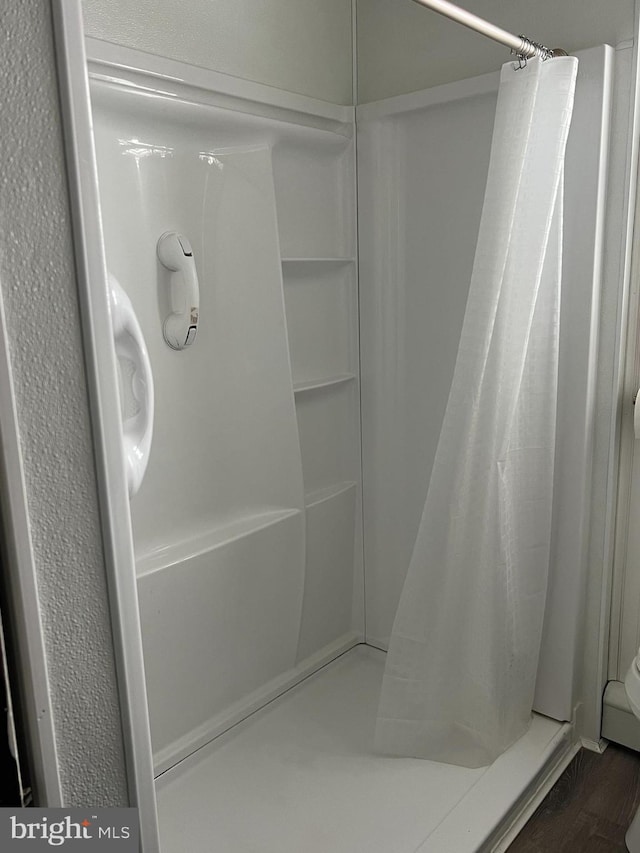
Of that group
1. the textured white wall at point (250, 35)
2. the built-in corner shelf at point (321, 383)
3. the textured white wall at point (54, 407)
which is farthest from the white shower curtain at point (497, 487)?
the textured white wall at point (54, 407)

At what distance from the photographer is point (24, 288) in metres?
0.64

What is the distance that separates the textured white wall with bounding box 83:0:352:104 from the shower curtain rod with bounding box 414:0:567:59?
0.58m

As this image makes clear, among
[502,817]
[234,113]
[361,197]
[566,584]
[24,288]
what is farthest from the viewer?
[361,197]

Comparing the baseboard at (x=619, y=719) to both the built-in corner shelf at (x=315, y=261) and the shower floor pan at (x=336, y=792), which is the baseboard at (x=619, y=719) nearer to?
the shower floor pan at (x=336, y=792)

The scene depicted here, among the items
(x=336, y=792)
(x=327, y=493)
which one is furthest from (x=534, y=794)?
(x=327, y=493)

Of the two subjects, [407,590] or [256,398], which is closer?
[407,590]

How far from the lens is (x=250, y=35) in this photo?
1778 millimetres

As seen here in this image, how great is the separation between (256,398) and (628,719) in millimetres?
1310

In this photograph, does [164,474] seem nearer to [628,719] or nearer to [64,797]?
[64,797]

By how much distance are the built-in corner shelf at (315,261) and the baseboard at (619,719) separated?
141 centimetres

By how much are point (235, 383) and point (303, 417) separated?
0.29m

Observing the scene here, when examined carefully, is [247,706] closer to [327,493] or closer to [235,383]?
[327,493]

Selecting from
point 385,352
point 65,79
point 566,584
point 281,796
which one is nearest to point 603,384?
point 566,584

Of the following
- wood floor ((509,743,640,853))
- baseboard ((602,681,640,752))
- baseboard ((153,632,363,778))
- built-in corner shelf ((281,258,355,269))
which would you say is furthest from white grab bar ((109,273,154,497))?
baseboard ((602,681,640,752))
